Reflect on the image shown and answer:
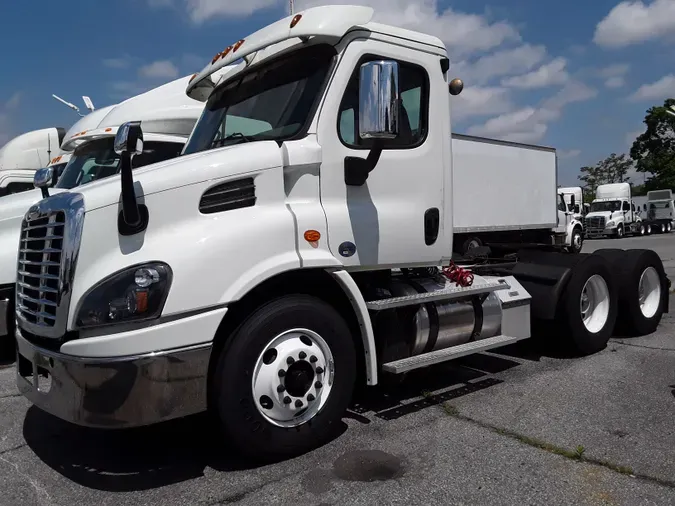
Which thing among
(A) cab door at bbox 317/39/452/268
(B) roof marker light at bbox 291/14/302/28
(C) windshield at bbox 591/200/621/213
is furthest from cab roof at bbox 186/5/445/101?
(C) windshield at bbox 591/200/621/213

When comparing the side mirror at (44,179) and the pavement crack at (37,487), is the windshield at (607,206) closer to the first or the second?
the side mirror at (44,179)

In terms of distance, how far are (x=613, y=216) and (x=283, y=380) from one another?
Answer: 123 feet

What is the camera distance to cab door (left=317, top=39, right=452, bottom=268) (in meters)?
4.21

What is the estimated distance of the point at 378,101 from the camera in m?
3.74

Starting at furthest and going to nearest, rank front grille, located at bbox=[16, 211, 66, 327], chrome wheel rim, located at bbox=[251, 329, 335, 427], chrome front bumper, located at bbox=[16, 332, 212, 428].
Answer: chrome wheel rim, located at bbox=[251, 329, 335, 427] < front grille, located at bbox=[16, 211, 66, 327] < chrome front bumper, located at bbox=[16, 332, 212, 428]

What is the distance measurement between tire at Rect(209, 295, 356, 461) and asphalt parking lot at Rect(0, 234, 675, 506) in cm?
19

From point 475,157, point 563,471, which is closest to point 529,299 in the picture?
point 563,471

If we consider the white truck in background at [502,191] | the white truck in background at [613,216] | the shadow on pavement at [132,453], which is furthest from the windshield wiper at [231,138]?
the white truck in background at [613,216]

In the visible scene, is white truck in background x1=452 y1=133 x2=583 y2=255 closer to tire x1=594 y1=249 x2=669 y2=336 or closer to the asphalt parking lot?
tire x1=594 y1=249 x2=669 y2=336

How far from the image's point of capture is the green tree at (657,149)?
57.4 meters

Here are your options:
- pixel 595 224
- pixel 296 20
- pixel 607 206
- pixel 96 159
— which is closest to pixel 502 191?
pixel 96 159

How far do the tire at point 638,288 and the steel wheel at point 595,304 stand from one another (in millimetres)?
543

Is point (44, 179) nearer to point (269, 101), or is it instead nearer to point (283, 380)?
point (269, 101)

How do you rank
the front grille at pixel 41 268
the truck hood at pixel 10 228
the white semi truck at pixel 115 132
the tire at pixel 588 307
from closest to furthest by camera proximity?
the front grille at pixel 41 268
the tire at pixel 588 307
the truck hood at pixel 10 228
the white semi truck at pixel 115 132
